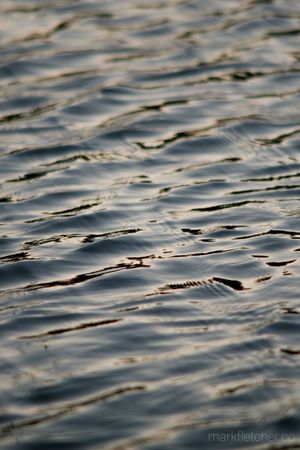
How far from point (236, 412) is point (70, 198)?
204 cm

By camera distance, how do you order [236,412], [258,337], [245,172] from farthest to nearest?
[245,172] < [258,337] < [236,412]

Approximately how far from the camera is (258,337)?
3484 millimetres

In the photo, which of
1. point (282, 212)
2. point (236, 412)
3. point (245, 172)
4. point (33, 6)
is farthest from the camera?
point (33, 6)

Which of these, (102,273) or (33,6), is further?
(33,6)

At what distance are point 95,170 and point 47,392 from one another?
2144mm

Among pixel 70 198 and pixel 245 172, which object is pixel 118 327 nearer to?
pixel 70 198

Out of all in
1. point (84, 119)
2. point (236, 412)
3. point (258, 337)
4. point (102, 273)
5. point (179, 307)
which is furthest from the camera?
point (84, 119)

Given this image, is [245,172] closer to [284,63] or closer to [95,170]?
[95,170]

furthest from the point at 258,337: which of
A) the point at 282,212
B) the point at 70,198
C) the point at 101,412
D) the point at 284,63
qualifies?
the point at 284,63

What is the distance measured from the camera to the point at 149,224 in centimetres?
451

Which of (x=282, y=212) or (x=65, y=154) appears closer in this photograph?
(x=282, y=212)

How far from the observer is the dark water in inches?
122

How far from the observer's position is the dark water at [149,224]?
10.2 feet

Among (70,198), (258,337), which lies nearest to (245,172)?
(70,198)
